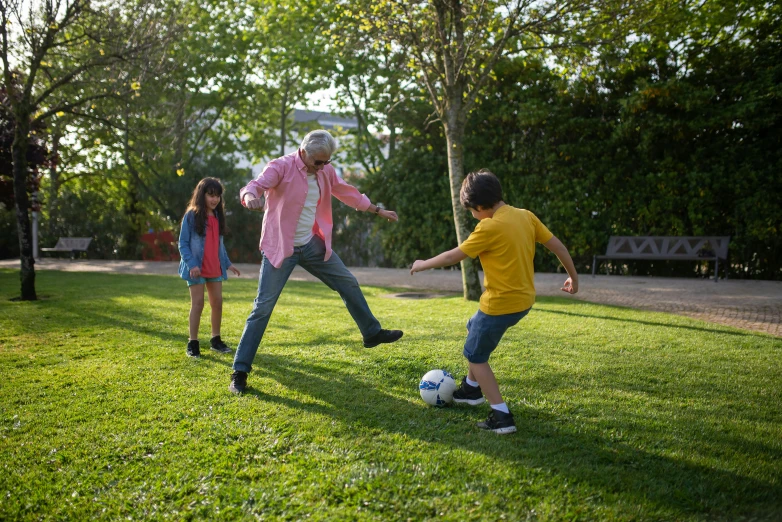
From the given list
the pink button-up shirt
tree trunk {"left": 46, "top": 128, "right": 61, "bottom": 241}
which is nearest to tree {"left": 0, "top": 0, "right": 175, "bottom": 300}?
the pink button-up shirt

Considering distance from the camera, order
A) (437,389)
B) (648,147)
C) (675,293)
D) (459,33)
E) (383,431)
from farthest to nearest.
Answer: (648,147), (675,293), (459,33), (437,389), (383,431)

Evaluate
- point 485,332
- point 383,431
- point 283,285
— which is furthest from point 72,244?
point 485,332

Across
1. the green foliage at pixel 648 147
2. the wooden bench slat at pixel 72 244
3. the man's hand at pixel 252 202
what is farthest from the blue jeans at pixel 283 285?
the wooden bench slat at pixel 72 244

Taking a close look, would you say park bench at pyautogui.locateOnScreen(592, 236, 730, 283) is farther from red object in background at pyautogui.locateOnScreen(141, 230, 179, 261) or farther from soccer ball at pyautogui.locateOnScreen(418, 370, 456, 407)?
red object in background at pyautogui.locateOnScreen(141, 230, 179, 261)

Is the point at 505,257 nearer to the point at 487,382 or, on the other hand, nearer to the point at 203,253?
the point at 487,382

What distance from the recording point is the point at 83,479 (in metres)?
2.94

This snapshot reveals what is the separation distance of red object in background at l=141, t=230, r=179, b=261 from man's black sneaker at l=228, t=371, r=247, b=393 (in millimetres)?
19905

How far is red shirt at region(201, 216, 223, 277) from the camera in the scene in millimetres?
5820

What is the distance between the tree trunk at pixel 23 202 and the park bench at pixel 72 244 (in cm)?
1408

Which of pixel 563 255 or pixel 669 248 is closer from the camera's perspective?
pixel 563 255

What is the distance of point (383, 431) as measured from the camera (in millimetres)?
3588

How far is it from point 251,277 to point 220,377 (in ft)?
35.7

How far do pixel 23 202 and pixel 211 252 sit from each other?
596 centimetres

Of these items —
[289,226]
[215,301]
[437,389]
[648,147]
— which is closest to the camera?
[437,389]
